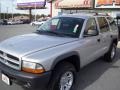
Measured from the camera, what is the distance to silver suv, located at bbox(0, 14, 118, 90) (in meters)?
3.55

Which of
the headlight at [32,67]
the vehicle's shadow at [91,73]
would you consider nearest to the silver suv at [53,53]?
the headlight at [32,67]

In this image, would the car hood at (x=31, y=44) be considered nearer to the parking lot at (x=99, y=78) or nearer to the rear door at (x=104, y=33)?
the parking lot at (x=99, y=78)

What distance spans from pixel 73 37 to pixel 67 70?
0.92 metres

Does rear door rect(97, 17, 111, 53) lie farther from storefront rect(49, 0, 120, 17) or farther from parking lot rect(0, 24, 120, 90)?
storefront rect(49, 0, 120, 17)

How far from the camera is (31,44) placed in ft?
13.3

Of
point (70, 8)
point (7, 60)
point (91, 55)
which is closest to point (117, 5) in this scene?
point (70, 8)

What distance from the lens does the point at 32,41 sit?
4.27 m

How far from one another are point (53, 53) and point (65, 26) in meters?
1.52

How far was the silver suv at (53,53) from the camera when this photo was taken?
3548mm

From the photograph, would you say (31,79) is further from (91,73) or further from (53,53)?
(91,73)

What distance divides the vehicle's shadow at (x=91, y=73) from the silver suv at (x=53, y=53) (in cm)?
56

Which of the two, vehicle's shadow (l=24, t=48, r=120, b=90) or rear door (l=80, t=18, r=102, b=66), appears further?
vehicle's shadow (l=24, t=48, r=120, b=90)

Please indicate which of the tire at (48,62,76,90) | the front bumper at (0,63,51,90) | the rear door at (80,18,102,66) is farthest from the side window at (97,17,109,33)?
the front bumper at (0,63,51,90)

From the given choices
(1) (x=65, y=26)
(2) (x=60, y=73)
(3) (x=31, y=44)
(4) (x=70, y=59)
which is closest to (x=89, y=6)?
(1) (x=65, y=26)
